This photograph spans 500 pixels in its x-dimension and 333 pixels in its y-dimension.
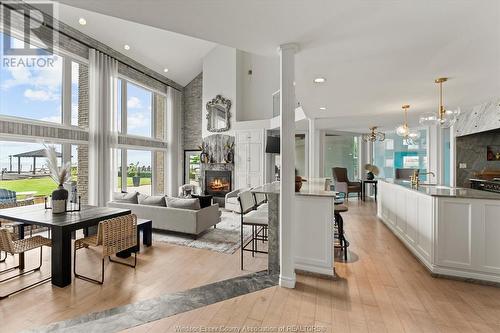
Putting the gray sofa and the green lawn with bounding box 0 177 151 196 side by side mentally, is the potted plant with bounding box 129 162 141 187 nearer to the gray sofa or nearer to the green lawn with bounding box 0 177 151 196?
the green lawn with bounding box 0 177 151 196

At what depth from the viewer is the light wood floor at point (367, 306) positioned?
2.00m

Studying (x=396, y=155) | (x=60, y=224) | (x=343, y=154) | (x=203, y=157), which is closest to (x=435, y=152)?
(x=396, y=155)

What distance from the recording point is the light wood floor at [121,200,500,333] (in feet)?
6.56

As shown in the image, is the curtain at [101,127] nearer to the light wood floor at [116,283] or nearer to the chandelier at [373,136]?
the light wood floor at [116,283]

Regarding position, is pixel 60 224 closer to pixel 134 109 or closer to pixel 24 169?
pixel 24 169

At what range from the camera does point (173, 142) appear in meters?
8.84

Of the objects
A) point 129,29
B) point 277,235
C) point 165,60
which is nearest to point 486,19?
point 277,235

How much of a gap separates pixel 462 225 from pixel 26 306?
4.55 metres

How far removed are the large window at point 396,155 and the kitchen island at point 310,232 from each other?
21.9ft

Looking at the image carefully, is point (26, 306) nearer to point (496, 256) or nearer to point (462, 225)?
point (462, 225)

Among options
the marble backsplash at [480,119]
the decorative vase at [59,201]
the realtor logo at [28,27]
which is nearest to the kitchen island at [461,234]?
the marble backsplash at [480,119]

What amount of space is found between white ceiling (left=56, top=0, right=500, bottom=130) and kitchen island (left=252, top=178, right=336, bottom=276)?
62.1 inches

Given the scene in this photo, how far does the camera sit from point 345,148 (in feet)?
29.7

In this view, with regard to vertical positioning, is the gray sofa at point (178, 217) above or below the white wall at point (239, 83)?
below
